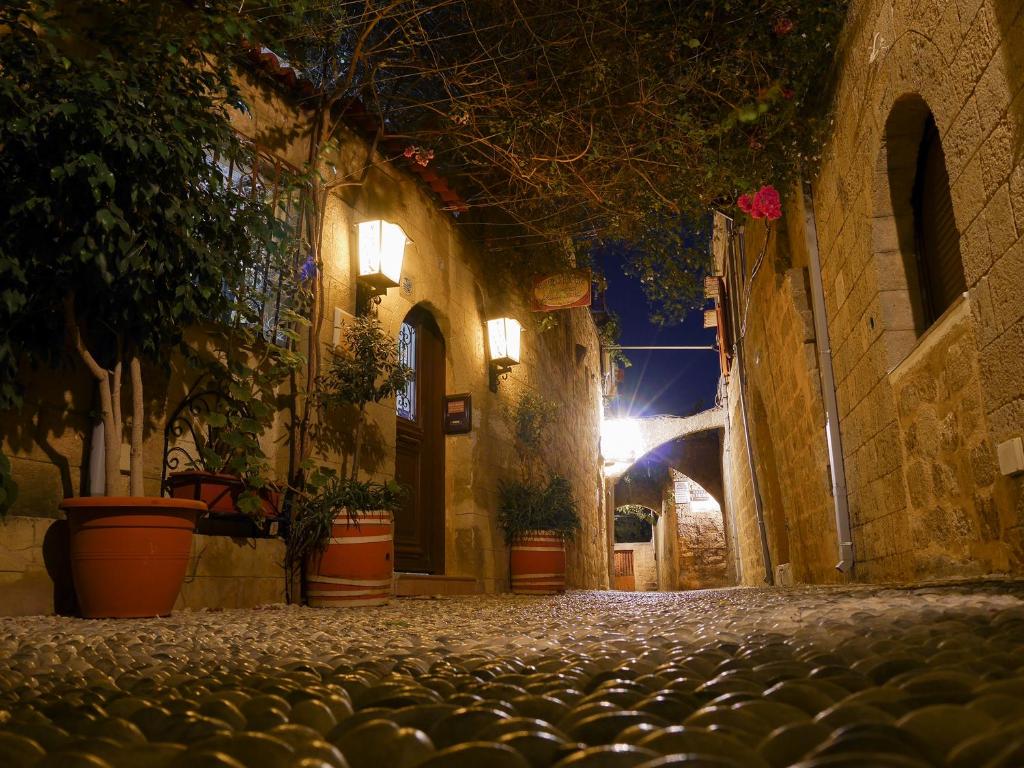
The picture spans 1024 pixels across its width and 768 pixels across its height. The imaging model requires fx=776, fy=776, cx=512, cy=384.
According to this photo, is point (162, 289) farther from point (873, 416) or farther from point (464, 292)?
point (464, 292)

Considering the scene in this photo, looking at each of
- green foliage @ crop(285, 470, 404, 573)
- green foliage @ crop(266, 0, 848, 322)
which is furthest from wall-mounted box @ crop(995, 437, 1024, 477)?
green foliage @ crop(285, 470, 404, 573)

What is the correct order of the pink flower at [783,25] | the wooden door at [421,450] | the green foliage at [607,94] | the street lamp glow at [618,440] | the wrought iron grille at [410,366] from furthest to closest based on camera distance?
the street lamp glow at [618,440] < the wrought iron grille at [410,366] < the wooden door at [421,450] < the green foliage at [607,94] < the pink flower at [783,25]

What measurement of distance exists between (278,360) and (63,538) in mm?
1506

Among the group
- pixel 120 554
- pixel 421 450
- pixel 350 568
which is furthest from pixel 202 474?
pixel 421 450

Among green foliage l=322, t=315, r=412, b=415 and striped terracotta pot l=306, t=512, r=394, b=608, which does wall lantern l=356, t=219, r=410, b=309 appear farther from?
striped terracotta pot l=306, t=512, r=394, b=608

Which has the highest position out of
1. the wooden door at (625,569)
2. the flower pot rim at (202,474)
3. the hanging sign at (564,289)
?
the hanging sign at (564,289)

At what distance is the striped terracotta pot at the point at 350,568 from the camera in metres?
4.28

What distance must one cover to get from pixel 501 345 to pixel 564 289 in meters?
1.13

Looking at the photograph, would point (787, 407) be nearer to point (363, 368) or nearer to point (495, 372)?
Result: point (495, 372)

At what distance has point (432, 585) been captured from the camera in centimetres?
562

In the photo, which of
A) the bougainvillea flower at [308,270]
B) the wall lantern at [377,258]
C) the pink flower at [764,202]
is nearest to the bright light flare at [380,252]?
the wall lantern at [377,258]

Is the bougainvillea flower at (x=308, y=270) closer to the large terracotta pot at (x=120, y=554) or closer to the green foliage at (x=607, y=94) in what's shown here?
the green foliage at (x=607, y=94)

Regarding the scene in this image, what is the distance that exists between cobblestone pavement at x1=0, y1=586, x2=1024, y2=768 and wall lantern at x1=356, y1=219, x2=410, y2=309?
11.2 feet

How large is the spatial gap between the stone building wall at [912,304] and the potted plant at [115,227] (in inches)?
115
